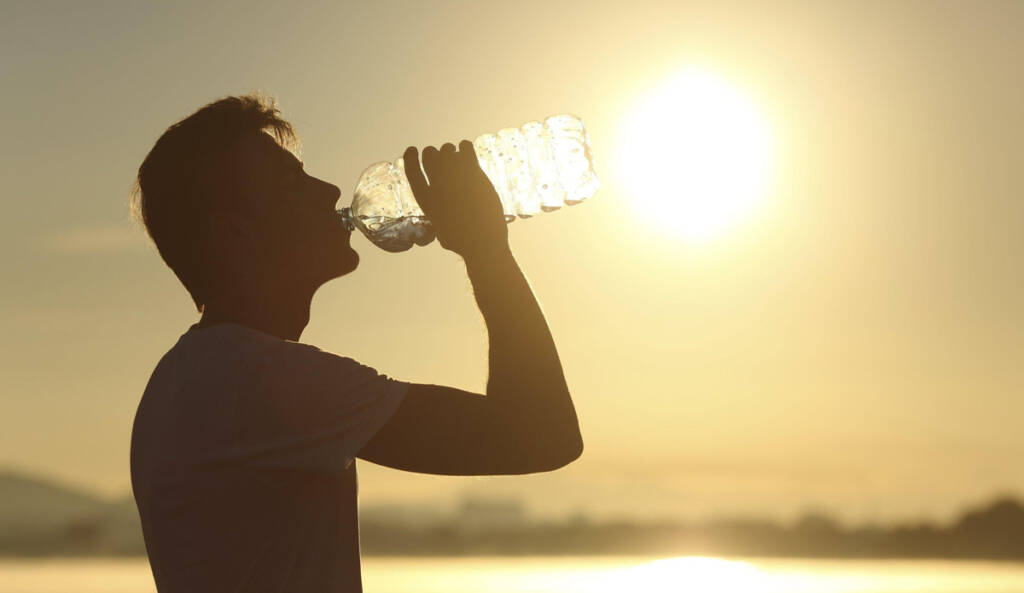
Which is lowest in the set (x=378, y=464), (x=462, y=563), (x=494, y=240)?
(x=378, y=464)

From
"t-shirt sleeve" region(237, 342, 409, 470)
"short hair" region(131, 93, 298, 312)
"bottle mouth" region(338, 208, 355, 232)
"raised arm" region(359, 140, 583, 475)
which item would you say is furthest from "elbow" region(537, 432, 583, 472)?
"bottle mouth" region(338, 208, 355, 232)

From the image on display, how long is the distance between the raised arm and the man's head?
238mm

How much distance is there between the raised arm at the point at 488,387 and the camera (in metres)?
2.56

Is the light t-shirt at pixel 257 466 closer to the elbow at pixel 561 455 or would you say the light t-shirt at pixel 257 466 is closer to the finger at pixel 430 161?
the elbow at pixel 561 455

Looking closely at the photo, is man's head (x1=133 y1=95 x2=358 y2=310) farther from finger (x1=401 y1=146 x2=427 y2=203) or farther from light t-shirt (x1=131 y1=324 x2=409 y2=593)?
light t-shirt (x1=131 y1=324 x2=409 y2=593)

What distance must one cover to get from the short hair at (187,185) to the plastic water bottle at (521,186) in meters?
1.08

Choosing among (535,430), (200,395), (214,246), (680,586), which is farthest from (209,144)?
(680,586)

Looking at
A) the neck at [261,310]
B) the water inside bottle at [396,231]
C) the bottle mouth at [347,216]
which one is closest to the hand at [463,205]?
the neck at [261,310]

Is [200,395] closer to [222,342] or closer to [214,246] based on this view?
[222,342]

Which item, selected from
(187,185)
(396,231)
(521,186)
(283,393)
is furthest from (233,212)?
(521,186)

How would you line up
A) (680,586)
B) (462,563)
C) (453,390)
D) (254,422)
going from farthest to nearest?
(462,563) → (680,586) → (453,390) → (254,422)

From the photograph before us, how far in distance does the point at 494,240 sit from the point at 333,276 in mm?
352

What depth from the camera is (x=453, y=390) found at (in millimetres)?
2613

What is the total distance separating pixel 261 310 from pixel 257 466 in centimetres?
43
